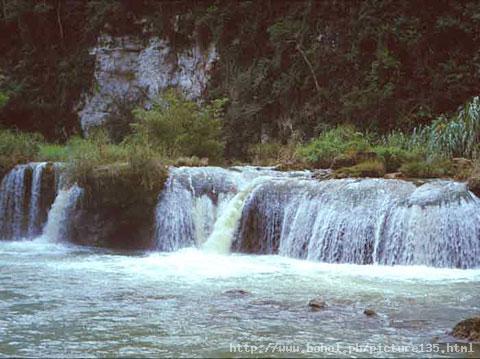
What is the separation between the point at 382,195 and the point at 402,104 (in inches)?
316

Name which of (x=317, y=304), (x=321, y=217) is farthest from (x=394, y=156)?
(x=317, y=304)

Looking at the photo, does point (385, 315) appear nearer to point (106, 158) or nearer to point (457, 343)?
point (457, 343)

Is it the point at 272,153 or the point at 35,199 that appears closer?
the point at 35,199

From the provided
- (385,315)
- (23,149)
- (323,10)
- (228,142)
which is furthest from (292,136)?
(385,315)

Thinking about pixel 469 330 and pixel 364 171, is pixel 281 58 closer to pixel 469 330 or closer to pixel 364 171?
pixel 364 171

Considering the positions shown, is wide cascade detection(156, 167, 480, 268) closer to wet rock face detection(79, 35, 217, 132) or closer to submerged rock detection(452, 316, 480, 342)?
submerged rock detection(452, 316, 480, 342)

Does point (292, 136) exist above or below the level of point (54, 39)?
below

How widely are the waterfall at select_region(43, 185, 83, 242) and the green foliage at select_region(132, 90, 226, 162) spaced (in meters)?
3.34

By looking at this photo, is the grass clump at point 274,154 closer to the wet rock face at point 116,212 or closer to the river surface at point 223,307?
the wet rock face at point 116,212

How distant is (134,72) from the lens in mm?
28094

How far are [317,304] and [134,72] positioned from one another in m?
22.1

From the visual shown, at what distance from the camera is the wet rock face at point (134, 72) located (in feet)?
87.7

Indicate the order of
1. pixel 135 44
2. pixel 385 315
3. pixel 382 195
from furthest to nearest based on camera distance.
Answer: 1. pixel 135 44
2. pixel 382 195
3. pixel 385 315

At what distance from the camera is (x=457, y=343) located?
5758 mm
